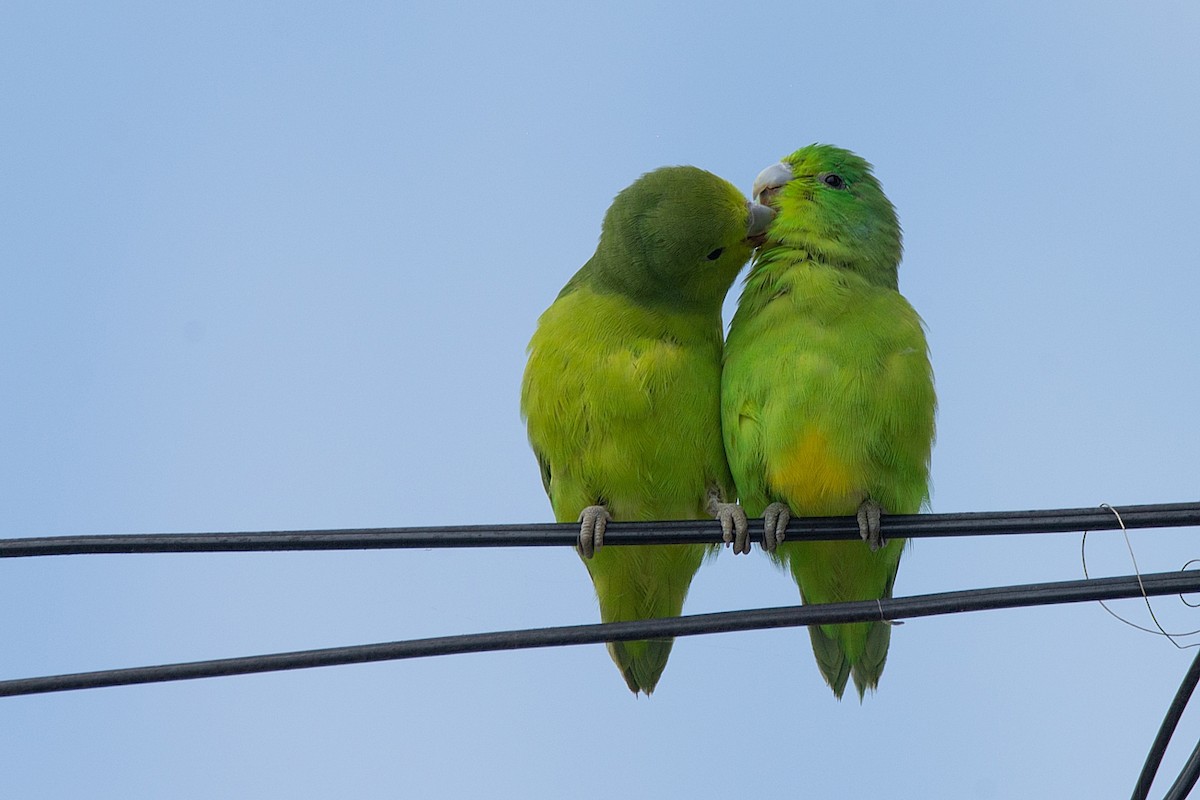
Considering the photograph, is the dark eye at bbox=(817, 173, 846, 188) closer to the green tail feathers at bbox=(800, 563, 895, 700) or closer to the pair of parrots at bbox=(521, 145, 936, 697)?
the pair of parrots at bbox=(521, 145, 936, 697)

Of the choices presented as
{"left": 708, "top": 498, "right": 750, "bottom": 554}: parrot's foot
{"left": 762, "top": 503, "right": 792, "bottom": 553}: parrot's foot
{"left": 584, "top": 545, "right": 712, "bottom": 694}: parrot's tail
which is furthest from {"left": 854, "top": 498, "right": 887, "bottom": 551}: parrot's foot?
{"left": 584, "top": 545, "right": 712, "bottom": 694}: parrot's tail

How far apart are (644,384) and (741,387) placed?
40cm

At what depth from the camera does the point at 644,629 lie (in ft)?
11.1

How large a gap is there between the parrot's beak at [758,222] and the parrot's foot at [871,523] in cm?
141

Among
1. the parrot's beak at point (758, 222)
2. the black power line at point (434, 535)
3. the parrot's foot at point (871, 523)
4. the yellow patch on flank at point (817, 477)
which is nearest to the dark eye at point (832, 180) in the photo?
the parrot's beak at point (758, 222)

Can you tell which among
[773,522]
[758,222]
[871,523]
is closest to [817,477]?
[773,522]

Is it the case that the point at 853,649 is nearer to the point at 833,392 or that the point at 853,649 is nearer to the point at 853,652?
the point at 853,652

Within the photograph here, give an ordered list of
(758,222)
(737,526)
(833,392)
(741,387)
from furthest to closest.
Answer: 1. (758,222)
2. (741,387)
3. (833,392)
4. (737,526)

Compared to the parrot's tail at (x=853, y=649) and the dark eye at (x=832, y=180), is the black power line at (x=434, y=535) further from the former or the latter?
the dark eye at (x=832, y=180)

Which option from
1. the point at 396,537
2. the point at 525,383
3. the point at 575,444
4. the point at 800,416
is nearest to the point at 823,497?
the point at 800,416

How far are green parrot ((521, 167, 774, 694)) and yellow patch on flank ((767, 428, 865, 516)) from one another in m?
0.26

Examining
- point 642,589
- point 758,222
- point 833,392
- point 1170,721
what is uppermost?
point 758,222

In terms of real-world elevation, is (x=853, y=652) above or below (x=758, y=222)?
below

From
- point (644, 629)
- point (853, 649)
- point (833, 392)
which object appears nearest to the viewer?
point (644, 629)
